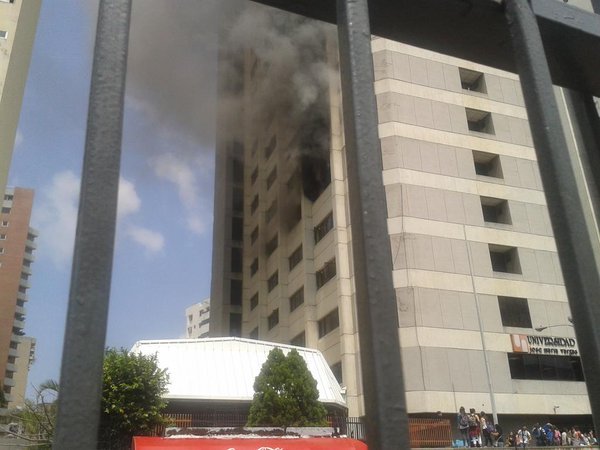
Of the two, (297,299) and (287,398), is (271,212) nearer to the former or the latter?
(297,299)

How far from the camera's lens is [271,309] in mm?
42125

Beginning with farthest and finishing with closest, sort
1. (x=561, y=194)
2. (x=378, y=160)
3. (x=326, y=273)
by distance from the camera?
(x=326, y=273), (x=561, y=194), (x=378, y=160)

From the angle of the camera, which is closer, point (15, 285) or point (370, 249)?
point (370, 249)

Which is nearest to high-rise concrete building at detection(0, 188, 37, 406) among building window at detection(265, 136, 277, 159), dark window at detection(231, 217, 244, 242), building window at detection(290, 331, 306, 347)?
dark window at detection(231, 217, 244, 242)

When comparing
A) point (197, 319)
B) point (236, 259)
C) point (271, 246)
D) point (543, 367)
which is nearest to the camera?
point (543, 367)

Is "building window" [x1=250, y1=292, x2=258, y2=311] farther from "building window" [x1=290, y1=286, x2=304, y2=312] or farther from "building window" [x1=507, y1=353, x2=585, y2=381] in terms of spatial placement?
"building window" [x1=507, y1=353, x2=585, y2=381]

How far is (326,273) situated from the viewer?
34594 millimetres

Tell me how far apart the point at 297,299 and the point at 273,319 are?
4936mm

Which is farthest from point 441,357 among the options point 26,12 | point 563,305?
point 26,12

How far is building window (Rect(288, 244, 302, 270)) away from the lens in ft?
127

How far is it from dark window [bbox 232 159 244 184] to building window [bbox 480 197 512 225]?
31687mm

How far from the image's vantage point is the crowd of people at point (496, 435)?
19906 mm

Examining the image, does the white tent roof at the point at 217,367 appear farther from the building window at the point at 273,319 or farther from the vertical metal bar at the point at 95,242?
the vertical metal bar at the point at 95,242

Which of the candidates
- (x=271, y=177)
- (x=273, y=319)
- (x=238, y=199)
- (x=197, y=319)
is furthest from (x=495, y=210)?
(x=197, y=319)
